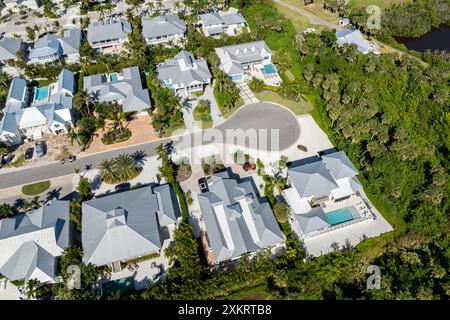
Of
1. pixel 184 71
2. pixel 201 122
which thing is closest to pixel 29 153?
pixel 201 122

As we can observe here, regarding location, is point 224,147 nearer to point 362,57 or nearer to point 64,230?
point 64,230

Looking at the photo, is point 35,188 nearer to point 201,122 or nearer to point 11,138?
point 11,138

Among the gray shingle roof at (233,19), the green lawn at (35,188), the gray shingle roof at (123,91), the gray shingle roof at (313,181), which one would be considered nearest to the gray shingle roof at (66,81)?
the gray shingle roof at (123,91)

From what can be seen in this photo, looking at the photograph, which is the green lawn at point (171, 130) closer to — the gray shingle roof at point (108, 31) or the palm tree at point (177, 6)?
the gray shingle roof at point (108, 31)

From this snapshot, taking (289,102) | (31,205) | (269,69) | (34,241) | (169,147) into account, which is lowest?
(34,241)

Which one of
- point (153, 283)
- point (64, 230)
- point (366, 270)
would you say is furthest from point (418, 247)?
point (64, 230)
